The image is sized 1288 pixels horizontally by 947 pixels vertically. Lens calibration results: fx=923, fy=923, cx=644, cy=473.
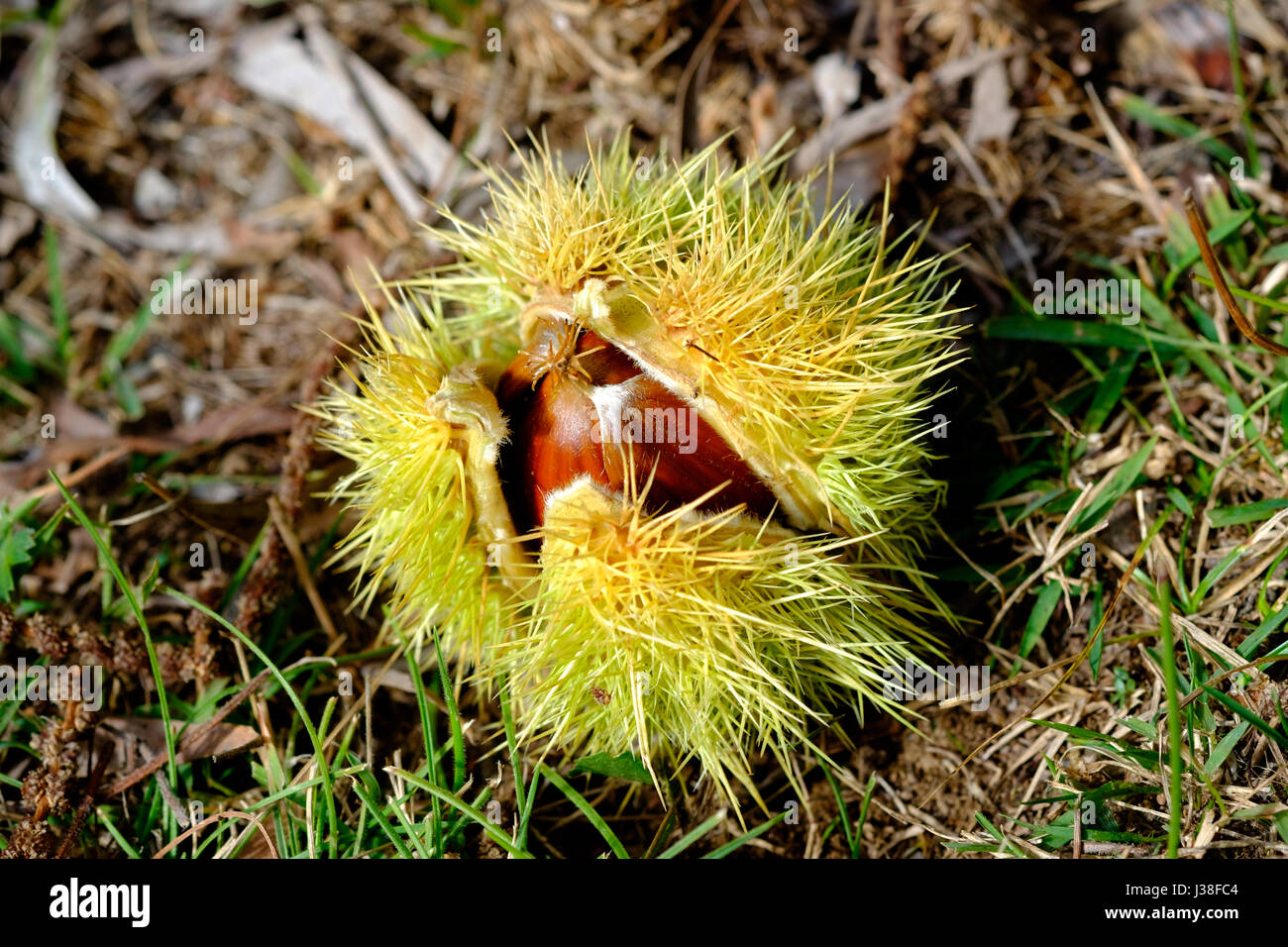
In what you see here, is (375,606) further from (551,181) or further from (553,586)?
(551,181)

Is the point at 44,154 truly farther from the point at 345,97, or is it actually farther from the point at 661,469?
the point at 661,469

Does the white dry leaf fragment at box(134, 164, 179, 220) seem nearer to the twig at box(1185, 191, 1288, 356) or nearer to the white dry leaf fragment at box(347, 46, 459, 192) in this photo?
the white dry leaf fragment at box(347, 46, 459, 192)

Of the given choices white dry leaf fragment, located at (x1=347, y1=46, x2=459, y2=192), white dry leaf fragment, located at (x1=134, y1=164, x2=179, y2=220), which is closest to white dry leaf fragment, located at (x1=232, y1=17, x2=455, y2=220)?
white dry leaf fragment, located at (x1=347, y1=46, x2=459, y2=192)

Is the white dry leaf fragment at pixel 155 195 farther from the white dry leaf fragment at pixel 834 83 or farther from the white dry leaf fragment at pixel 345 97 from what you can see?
the white dry leaf fragment at pixel 834 83

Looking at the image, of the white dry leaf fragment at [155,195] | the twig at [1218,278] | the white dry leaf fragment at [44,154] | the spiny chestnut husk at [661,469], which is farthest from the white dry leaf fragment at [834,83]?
the white dry leaf fragment at [44,154]

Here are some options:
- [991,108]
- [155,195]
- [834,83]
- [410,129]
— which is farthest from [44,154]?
[991,108]
